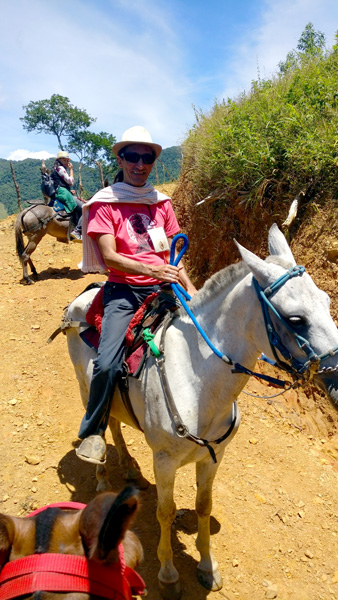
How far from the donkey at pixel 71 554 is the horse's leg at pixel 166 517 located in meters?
1.16

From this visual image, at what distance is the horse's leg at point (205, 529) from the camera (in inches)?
111

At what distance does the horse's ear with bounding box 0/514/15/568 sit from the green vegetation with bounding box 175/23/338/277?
531cm

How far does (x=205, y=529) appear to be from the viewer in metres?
2.91

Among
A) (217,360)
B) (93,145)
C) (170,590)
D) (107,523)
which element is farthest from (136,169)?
(93,145)

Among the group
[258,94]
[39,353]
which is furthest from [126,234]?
[258,94]

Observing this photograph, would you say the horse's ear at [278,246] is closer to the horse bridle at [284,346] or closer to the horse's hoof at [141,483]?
the horse bridle at [284,346]

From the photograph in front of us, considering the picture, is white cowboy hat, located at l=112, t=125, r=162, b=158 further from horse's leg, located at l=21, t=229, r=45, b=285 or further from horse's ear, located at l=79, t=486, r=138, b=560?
horse's leg, located at l=21, t=229, r=45, b=285

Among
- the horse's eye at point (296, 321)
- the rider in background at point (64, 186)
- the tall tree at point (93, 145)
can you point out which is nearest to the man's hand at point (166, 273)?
the horse's eye at point (296, 321)

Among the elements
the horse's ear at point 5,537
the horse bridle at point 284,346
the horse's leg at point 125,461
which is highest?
the horse bridle at point 284,346

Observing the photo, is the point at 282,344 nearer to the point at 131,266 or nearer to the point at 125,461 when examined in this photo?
the point at 131,266

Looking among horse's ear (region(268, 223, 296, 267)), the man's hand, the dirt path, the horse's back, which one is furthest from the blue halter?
the dirt path

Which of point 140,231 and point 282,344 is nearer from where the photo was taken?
point 282,344

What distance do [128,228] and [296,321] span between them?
1.52 metres

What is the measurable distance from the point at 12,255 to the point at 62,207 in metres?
2.81
